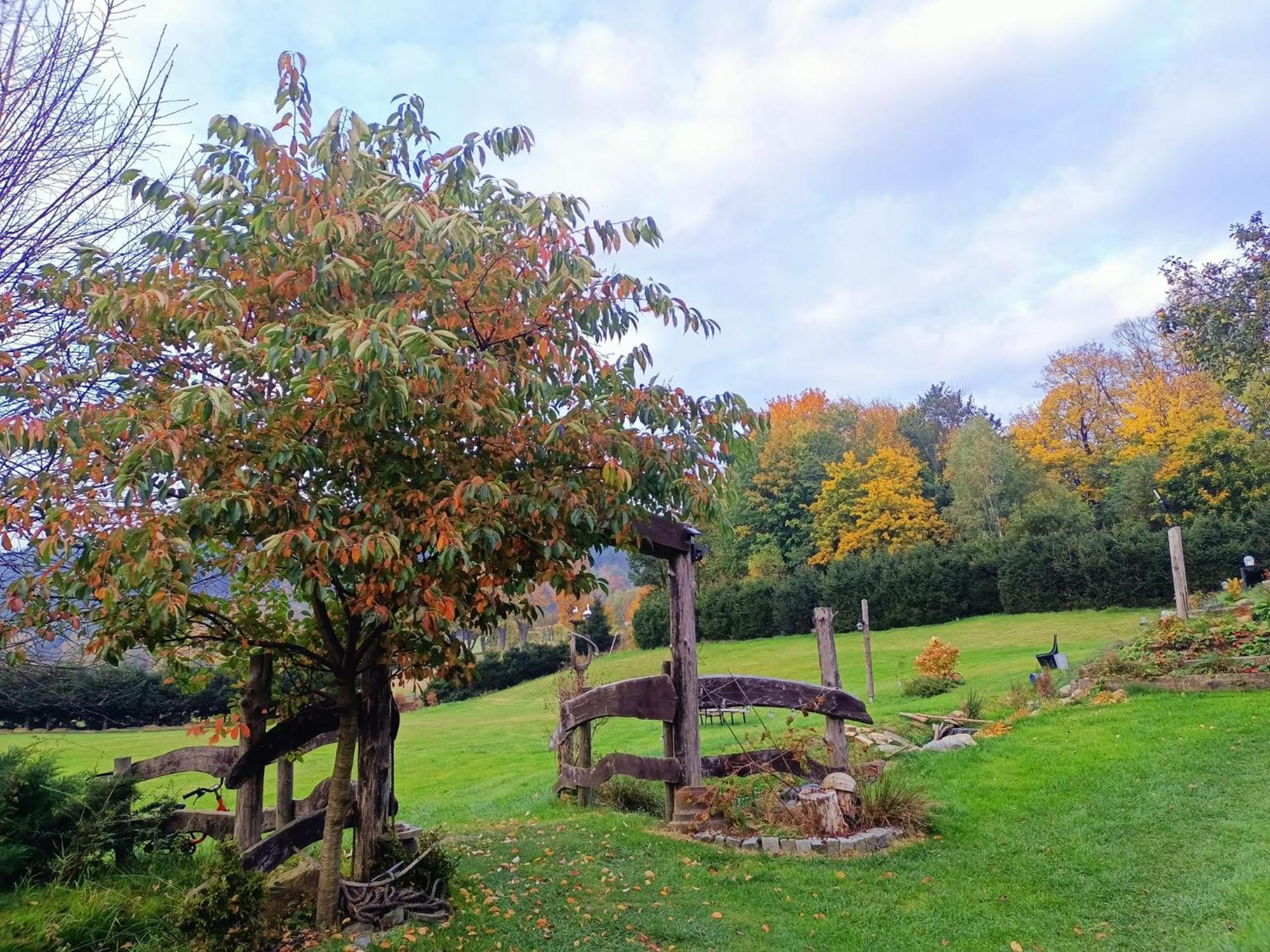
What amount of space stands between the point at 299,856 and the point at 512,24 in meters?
6.63

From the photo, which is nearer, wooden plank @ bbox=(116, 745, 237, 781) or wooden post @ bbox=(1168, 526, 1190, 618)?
wooden plank @ bbox=(116, 745, 237, 781)

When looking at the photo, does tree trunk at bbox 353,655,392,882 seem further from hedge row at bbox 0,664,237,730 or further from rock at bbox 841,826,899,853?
hedge row at bbox 0,664,237,730

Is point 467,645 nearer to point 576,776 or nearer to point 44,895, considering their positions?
point 44,895

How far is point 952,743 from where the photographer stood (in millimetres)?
9859

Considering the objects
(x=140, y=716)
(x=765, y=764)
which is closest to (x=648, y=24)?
(x=765, y=764)

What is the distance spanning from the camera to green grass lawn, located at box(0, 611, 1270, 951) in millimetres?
5000

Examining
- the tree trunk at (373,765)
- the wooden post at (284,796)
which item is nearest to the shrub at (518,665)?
the wooden post at (284,796)

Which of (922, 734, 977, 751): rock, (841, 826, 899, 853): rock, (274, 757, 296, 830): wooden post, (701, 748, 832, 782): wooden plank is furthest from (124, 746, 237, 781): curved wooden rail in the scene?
(922, 734, 977, 751): rock

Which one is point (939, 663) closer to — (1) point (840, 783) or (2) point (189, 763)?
(1) point (840, 783)

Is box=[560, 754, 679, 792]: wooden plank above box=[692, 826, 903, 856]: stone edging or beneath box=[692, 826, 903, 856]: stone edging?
above

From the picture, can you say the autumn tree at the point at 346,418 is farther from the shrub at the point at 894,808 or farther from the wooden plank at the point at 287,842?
the shrub at the point at 894,808

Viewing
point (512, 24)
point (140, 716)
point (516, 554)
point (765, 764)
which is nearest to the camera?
point (516, 554)

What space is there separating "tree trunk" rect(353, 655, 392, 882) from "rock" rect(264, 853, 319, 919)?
0.98 ft

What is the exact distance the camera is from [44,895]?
470cm
